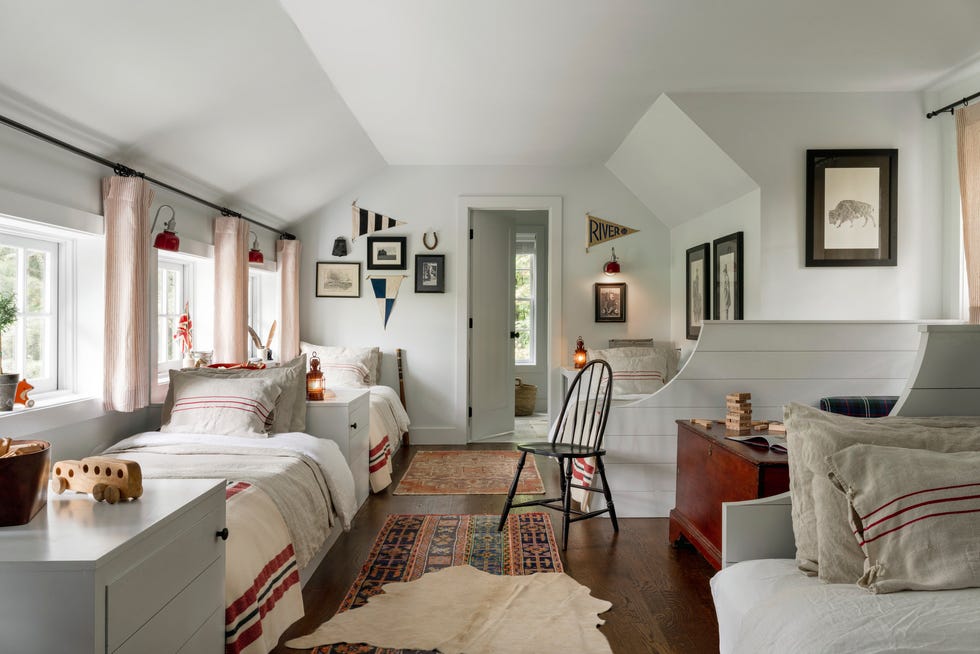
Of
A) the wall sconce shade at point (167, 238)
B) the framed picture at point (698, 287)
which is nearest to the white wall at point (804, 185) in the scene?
the framed picture at point (698, 287)

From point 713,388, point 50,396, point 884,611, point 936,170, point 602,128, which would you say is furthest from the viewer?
point 602,128

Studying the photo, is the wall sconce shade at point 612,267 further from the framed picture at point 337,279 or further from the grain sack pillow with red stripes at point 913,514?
the grain sack pillow with red stripes at point 913,514

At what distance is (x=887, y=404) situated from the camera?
10.4ft

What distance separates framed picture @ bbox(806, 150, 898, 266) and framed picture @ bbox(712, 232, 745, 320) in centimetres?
44

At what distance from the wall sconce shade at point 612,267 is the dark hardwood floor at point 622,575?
258 centimetres

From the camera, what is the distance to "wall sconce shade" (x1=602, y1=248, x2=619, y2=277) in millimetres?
5777

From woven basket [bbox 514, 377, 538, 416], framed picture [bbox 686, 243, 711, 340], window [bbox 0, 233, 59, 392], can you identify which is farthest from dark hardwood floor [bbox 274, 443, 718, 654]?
woven basket [bbox 514, 377, 538, 416]

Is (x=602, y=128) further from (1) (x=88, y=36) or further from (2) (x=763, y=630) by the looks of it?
(2) (x=763, y=630)

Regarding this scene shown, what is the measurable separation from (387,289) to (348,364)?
0.83m

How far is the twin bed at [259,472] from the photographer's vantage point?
6.52 ft

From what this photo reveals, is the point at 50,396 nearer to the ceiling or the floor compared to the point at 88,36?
nearer to the floor

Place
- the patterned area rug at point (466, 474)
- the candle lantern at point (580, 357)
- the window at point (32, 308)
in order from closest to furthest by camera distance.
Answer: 1. the window at point (32, 308)
2. the patterned area rug at point (466, 474)
3. the candle lantern at point (580, 357)

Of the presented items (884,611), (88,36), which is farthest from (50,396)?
(884,611)

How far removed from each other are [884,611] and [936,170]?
3.59 metres
